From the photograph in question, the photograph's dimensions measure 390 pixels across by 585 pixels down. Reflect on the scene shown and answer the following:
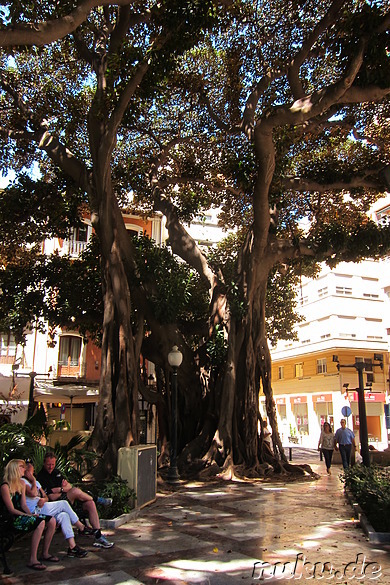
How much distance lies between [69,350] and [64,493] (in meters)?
21.0

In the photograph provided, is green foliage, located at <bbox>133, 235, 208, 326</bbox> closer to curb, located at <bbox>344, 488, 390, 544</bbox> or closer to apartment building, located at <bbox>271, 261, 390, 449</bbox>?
curb, located at <bbox>344, 488, 390, 544</bbox>

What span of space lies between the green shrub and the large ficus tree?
15.7ft

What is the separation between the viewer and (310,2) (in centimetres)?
1350

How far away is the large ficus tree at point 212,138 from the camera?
1205 centimetres

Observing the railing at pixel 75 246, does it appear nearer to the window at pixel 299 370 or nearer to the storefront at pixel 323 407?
the storefront at pixel 323 407

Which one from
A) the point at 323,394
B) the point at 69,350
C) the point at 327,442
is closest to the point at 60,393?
the point at 69,350

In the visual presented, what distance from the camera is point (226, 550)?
6.11 m

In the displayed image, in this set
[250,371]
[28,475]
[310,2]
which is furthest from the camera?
[250,371]

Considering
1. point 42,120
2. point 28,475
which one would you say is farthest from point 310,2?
point 28,475

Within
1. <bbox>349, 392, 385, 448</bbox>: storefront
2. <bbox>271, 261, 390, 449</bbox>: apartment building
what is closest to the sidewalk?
<bbox>349, 392, 385, 448</bbox>: storefront

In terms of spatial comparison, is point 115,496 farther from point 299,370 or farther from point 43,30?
point 299,370

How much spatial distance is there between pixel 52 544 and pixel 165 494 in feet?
16.1

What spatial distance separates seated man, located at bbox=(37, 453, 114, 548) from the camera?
20.5 ft

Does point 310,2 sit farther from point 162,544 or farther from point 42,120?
point 162,544
